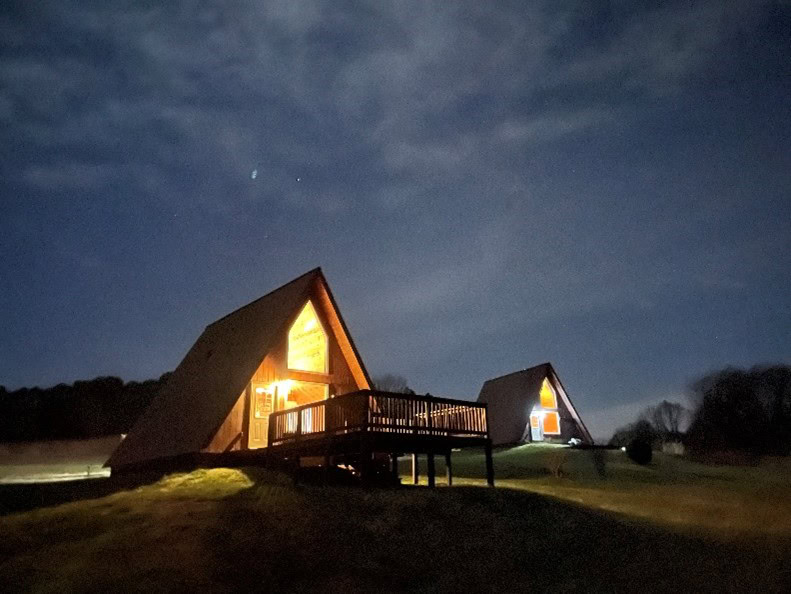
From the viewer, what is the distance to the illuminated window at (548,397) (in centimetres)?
4209

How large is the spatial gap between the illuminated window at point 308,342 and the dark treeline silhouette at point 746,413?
4437cm

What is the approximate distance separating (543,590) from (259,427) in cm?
1372

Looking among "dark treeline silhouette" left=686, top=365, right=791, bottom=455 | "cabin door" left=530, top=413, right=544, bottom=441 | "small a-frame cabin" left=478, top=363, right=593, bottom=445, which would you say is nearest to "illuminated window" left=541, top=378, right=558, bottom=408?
"small a-frame cabin" left=478, top=363, right=593, bottom=445

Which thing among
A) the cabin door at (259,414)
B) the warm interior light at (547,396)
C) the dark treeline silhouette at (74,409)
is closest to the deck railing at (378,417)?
the cabin door at (259,414)

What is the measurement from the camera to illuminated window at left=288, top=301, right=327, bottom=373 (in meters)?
23.5

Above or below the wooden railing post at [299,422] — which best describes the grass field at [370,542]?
below

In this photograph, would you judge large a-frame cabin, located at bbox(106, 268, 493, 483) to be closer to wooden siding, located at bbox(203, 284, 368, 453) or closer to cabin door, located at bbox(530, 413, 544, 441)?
wooden siding, located at bbox(203, 284, 368, 453)

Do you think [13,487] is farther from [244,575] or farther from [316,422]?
[244,575]

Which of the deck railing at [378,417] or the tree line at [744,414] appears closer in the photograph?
the deck railing at [378,417]

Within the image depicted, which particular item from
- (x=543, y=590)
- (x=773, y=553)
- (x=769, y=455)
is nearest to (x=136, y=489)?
(x=543, y=590)

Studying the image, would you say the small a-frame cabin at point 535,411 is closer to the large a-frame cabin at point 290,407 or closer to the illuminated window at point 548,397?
the illuminated window at point 548,397

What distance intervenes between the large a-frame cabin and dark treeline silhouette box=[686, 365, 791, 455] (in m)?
44.1

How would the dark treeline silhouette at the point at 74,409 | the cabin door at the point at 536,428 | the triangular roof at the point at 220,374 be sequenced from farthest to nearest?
the dark treeline silhouette at the point at 74,409 < the cabin door at the point at 536,428 < the triangular roof at the point at 220,374

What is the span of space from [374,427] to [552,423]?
28.3 m
